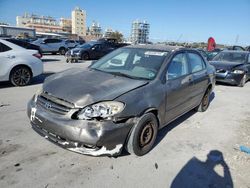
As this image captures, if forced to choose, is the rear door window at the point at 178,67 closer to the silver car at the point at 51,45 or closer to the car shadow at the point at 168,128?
the car shadow at the point at 168,128

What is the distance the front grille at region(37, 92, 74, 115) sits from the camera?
2.93m

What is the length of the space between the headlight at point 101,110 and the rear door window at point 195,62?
245 centimetres

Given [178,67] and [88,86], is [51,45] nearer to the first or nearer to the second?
[178,67]

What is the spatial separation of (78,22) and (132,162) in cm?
12701

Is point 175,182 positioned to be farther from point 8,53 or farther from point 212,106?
point 8,53

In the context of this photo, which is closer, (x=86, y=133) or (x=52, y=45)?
(x=86, y=133)

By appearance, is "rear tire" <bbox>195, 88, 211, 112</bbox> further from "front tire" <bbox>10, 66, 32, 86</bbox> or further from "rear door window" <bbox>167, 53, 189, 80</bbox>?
"front tire" <bbox>10, 66, 32, 86</bbox>

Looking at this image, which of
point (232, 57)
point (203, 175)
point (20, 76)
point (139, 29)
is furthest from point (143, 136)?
point (139, 29)

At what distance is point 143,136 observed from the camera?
340cm

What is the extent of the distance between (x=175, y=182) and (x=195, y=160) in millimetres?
732

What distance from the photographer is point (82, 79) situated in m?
3.55

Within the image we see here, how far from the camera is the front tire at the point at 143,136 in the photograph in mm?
3135

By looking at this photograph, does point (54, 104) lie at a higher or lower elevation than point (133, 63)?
lower

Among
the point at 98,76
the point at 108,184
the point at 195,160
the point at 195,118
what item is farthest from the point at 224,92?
the point at 108,184
